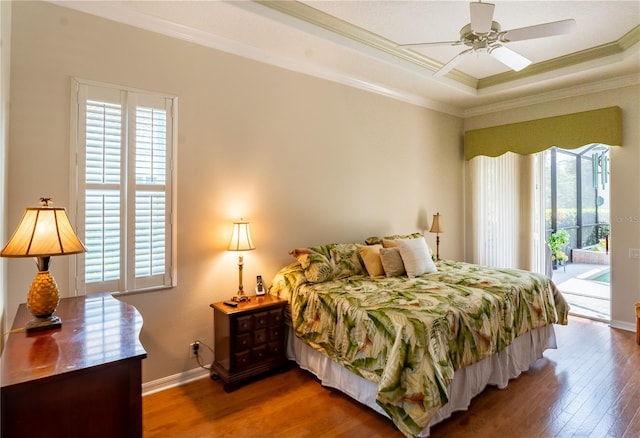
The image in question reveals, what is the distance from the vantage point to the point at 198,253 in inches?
119

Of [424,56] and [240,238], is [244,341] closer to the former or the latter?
[240,238]

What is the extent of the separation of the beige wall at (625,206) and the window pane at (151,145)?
4.81 m

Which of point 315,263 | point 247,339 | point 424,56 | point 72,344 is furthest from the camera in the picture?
point 424,56

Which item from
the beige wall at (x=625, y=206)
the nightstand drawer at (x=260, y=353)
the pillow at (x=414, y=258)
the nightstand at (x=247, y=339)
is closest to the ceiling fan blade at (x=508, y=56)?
the pillow at (x=414, y=258)

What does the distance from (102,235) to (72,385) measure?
1604mm

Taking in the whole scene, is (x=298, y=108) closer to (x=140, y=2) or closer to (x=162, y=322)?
(x=140, y=2)

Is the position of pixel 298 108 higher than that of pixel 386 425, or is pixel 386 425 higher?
pixel 298 108

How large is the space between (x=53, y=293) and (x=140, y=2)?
6.88 feet

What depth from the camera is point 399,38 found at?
3541mm

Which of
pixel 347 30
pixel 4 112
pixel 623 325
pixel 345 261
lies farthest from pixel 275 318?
pixel 623 325

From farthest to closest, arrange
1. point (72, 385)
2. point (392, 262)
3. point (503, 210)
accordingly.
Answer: point (503, 210)
point (392, 262)
point (72, 385)

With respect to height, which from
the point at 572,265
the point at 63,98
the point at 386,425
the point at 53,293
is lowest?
the point at 386,425

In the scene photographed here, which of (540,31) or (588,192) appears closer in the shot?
(540,31)

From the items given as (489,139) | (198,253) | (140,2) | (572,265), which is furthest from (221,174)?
(572,265)
